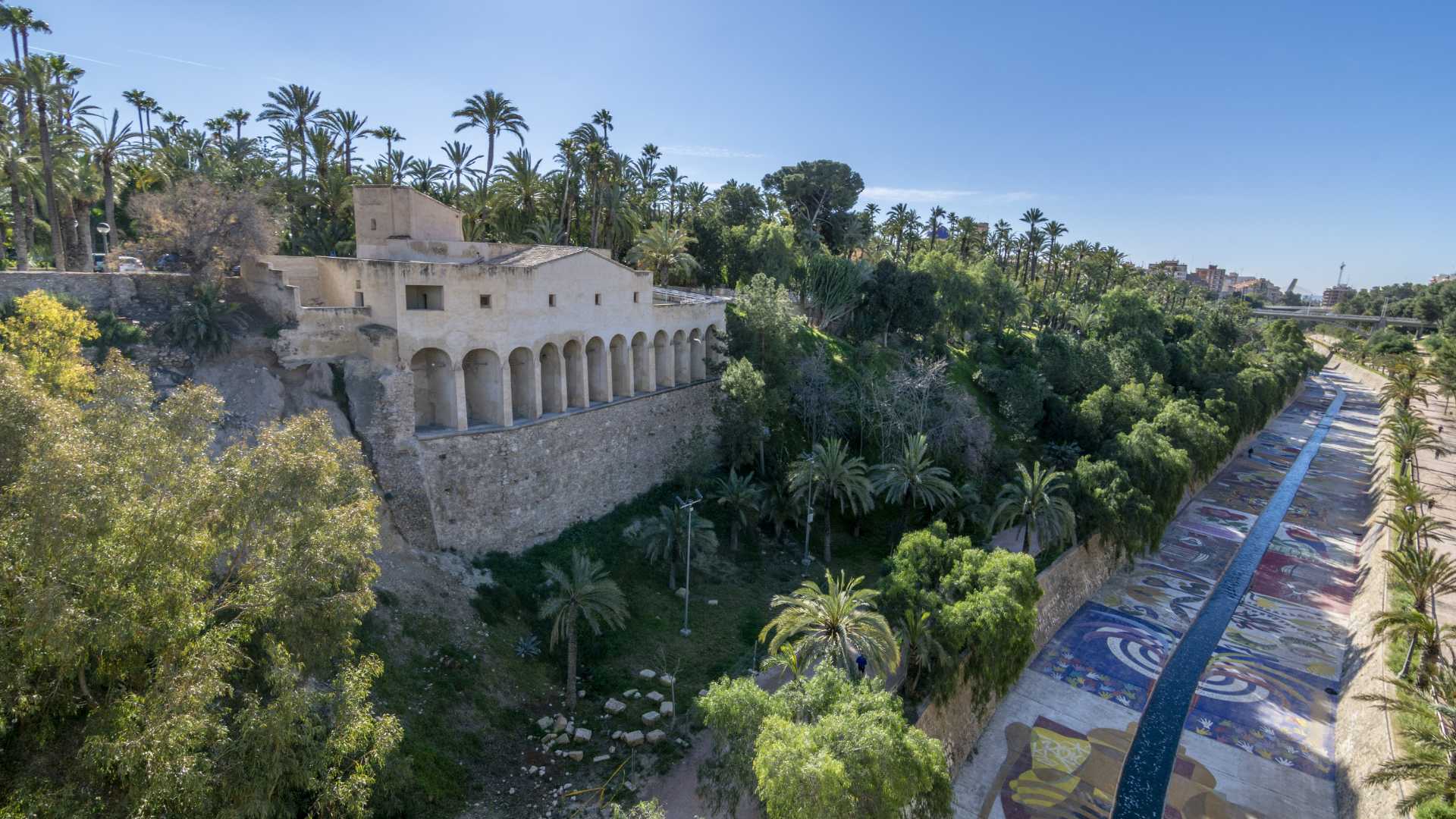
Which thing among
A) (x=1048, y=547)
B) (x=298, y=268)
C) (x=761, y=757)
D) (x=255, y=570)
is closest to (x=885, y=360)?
(x=1048, y=547)

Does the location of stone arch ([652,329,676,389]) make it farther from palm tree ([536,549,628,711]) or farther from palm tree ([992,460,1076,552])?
palm tree ([992,460,1076,552])

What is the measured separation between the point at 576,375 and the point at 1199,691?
91.1 feet

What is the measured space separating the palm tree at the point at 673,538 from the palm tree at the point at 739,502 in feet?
9.02

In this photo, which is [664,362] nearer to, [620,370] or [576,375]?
[620,370]

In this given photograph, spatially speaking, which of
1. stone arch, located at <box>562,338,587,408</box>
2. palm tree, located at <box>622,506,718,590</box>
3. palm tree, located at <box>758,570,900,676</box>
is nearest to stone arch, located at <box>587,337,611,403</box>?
stone arch, located at <box>562,338,587,408</box>

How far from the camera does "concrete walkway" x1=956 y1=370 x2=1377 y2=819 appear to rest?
21312mm

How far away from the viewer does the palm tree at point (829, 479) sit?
31266 millimetres

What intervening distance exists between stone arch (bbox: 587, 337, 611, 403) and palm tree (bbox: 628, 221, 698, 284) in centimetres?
1384

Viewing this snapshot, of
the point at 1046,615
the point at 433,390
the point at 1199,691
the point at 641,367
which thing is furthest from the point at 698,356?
the point at 1199,691

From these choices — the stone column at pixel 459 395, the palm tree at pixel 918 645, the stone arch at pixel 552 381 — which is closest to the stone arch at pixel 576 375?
the stone arch at pixel 552 381

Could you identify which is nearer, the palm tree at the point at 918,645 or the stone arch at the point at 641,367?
the palm tree at the point at 918,645

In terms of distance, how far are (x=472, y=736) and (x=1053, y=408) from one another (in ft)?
132

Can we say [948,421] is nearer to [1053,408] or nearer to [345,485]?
[1053,408]

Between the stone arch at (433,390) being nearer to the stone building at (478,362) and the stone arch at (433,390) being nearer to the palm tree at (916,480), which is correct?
the stone building at (478,362)
